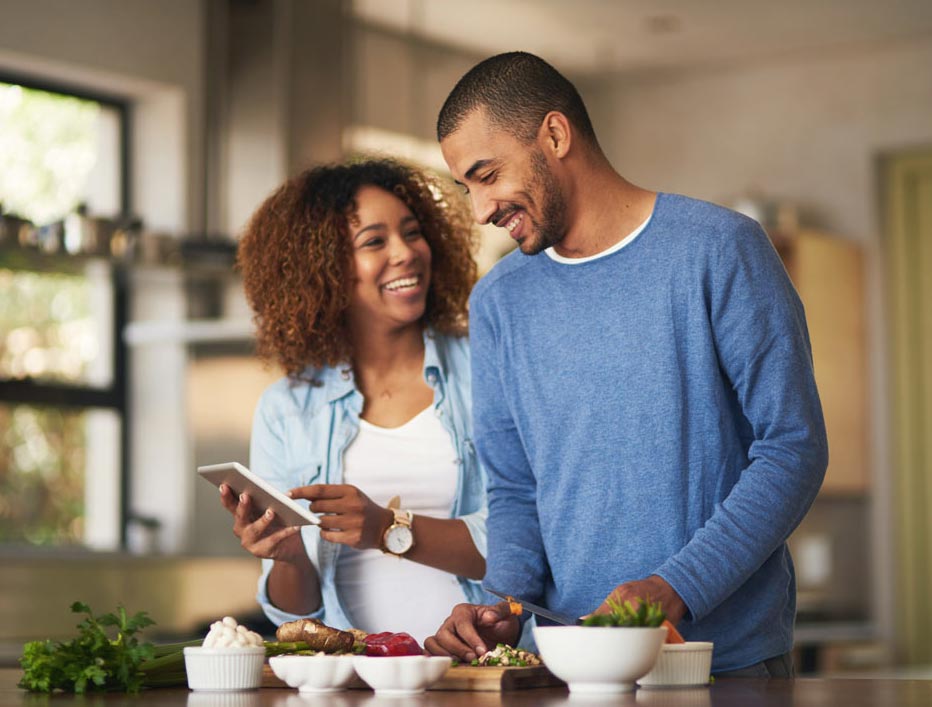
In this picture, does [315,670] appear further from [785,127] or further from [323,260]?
[785,127]

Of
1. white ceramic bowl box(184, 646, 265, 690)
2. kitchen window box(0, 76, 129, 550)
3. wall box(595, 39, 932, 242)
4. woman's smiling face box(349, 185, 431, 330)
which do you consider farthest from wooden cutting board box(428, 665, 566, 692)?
wall box(595, 39, 932, 242)

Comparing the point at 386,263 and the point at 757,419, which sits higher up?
the point at 386,263

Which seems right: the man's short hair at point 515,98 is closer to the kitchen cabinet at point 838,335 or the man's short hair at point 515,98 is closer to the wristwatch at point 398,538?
the wristwatch at point 398,538

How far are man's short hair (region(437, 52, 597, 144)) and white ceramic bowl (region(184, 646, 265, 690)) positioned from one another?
2.65ft

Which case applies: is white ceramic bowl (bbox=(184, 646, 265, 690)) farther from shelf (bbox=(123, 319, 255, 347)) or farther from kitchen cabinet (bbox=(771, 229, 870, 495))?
kitchen cabinet (bbox=(771, 229, 870, 495))

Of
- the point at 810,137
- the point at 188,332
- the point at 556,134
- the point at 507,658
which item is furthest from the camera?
the point at 810,137

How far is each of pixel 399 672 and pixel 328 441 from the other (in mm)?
894

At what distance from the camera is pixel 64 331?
16.6 ft

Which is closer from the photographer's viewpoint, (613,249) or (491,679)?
(491,679)

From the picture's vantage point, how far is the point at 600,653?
152 centimetres

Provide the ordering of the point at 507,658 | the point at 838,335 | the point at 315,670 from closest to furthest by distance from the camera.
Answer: the point at 315,670 → the point at 507,658 → the point at 838,335

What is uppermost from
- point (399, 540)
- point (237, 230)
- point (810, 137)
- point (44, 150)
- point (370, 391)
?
point (810, 137)

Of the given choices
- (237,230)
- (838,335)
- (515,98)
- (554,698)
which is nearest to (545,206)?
(515,98)

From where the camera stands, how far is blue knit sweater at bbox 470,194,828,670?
186 cm
